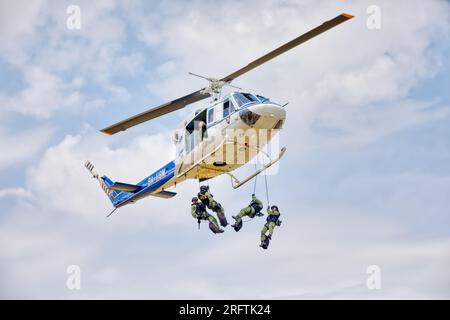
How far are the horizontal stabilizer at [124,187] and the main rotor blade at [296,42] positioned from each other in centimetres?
597

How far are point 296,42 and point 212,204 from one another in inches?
230

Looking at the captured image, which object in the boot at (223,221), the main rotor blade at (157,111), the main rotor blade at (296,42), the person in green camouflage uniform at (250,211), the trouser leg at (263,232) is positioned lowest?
the trouser leg at (263,232)

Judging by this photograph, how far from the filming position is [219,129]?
1022 inches

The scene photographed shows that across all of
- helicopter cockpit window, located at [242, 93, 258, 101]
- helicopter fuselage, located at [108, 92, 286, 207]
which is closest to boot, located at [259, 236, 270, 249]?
helicopter fuselage, located at [108, 92, 286, 207]

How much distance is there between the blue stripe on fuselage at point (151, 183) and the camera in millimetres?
28484

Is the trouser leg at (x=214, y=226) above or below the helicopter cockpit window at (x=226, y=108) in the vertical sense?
below

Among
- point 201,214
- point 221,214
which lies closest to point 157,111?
point 201,214

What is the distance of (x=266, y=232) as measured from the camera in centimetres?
2588

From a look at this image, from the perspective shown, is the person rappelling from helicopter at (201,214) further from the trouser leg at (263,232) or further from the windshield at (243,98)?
the windshield at (243,98)

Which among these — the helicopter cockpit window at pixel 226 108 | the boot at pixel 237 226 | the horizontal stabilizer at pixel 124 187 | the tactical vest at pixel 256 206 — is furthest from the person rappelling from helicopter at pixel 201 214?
the horizontal stabilizer at pixel 124 187

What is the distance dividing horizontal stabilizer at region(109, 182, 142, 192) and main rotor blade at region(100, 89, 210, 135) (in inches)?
75.8
